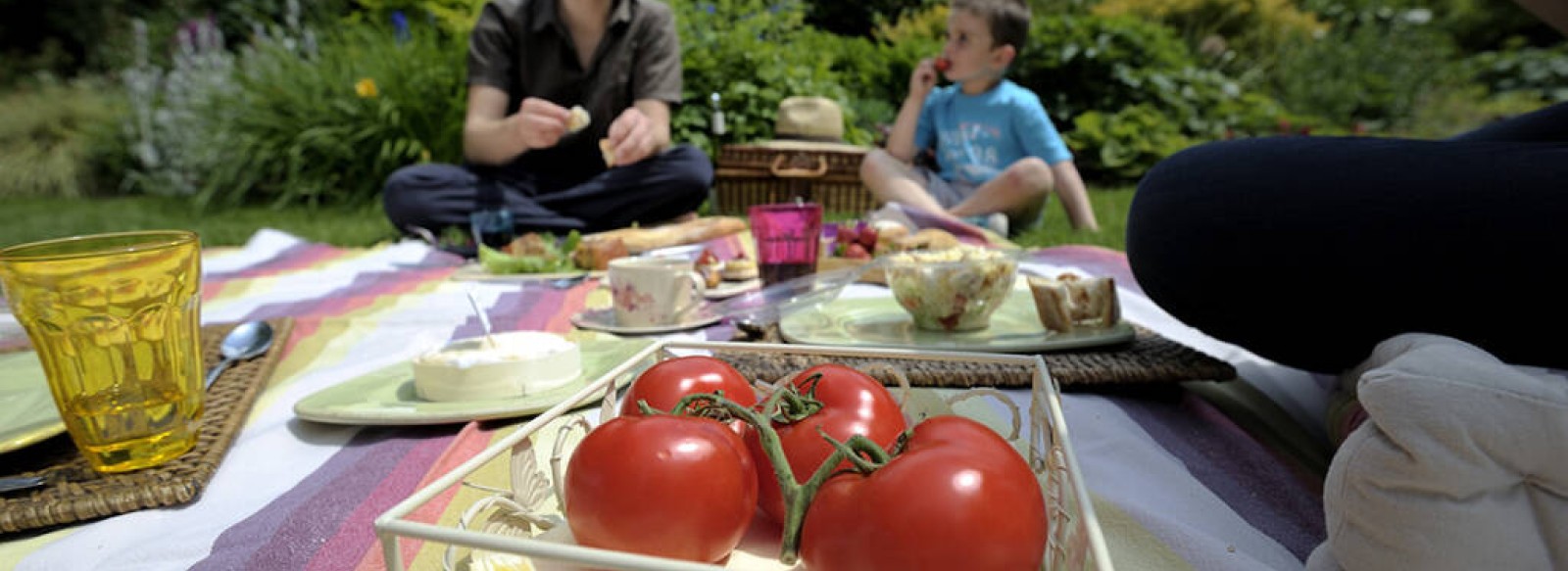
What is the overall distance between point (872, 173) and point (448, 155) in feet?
8.56

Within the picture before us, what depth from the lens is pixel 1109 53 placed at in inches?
256

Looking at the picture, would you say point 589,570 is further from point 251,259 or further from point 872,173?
point 872,173

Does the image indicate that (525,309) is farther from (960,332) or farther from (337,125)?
(337,125)

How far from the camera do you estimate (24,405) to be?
82cm

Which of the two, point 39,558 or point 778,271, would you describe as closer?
point 39,558

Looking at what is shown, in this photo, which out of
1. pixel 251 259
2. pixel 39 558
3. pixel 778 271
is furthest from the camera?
pixel 251 259

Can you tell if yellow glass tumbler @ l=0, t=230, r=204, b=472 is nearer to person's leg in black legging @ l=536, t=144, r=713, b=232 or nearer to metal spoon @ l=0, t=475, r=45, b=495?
metal spoon @ l=0, t=475, r=45, b=495

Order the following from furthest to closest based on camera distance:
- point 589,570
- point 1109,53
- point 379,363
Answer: point 1109,53 < point 379,363 < point 589,570

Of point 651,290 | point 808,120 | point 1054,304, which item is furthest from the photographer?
point 808,120

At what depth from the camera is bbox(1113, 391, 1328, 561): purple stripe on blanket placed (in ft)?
2.49

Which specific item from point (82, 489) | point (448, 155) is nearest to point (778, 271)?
point (82, 489)

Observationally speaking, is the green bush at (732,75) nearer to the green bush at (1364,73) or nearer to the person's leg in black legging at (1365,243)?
the person's leg in black legging at (1365,243)

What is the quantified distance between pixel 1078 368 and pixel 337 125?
5030 mm

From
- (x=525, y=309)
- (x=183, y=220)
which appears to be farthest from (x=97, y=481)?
(x=183, y=220)
